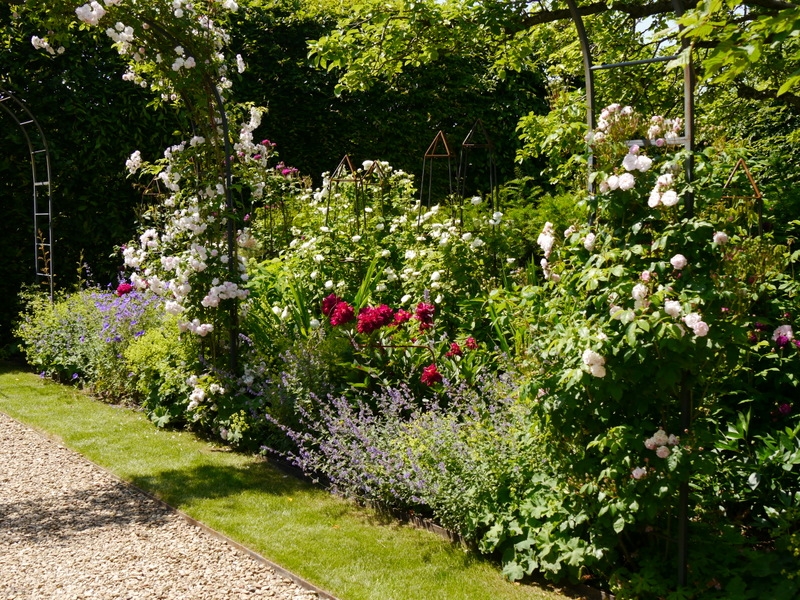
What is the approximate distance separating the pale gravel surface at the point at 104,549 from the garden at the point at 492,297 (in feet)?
2.62

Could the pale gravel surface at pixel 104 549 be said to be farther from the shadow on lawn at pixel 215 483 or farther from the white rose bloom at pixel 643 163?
the white rose bloom at pixel 643 163

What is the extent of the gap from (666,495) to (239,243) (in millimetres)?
3859

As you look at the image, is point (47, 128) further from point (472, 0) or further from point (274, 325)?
point (472, 0)

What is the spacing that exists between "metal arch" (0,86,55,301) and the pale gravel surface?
388 centimetres

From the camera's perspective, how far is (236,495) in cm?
449

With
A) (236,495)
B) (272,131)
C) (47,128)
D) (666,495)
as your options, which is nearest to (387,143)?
(272,131)

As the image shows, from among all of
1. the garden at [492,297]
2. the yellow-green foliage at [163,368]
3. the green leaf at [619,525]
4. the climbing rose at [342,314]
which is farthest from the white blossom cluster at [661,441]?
the yellow-green foliage at [163,368]

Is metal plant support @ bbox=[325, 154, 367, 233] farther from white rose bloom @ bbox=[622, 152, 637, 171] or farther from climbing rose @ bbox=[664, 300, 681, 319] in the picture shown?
climbing rose @ bbox=[664, 300, 681, 319]

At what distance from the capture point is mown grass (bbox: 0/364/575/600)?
3.33m

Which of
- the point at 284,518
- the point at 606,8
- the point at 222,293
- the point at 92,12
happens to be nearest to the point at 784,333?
the point at 284,518

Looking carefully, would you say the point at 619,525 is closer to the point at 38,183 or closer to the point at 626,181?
the point at 626,181

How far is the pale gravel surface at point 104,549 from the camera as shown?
341cm

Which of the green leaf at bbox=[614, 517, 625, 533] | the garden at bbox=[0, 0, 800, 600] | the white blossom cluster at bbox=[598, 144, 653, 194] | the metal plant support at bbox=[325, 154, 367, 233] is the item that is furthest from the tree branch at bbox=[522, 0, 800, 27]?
the green leaf at bbox=[614, 517, 625, 533]

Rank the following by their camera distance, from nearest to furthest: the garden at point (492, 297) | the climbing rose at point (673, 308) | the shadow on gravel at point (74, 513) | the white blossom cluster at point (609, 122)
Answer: the climbing rose at point (673, 308) < the garden at point (492, 297) < the white blossom cluster at point (609, 122) < the shadow on gravel at point (74, 513)
